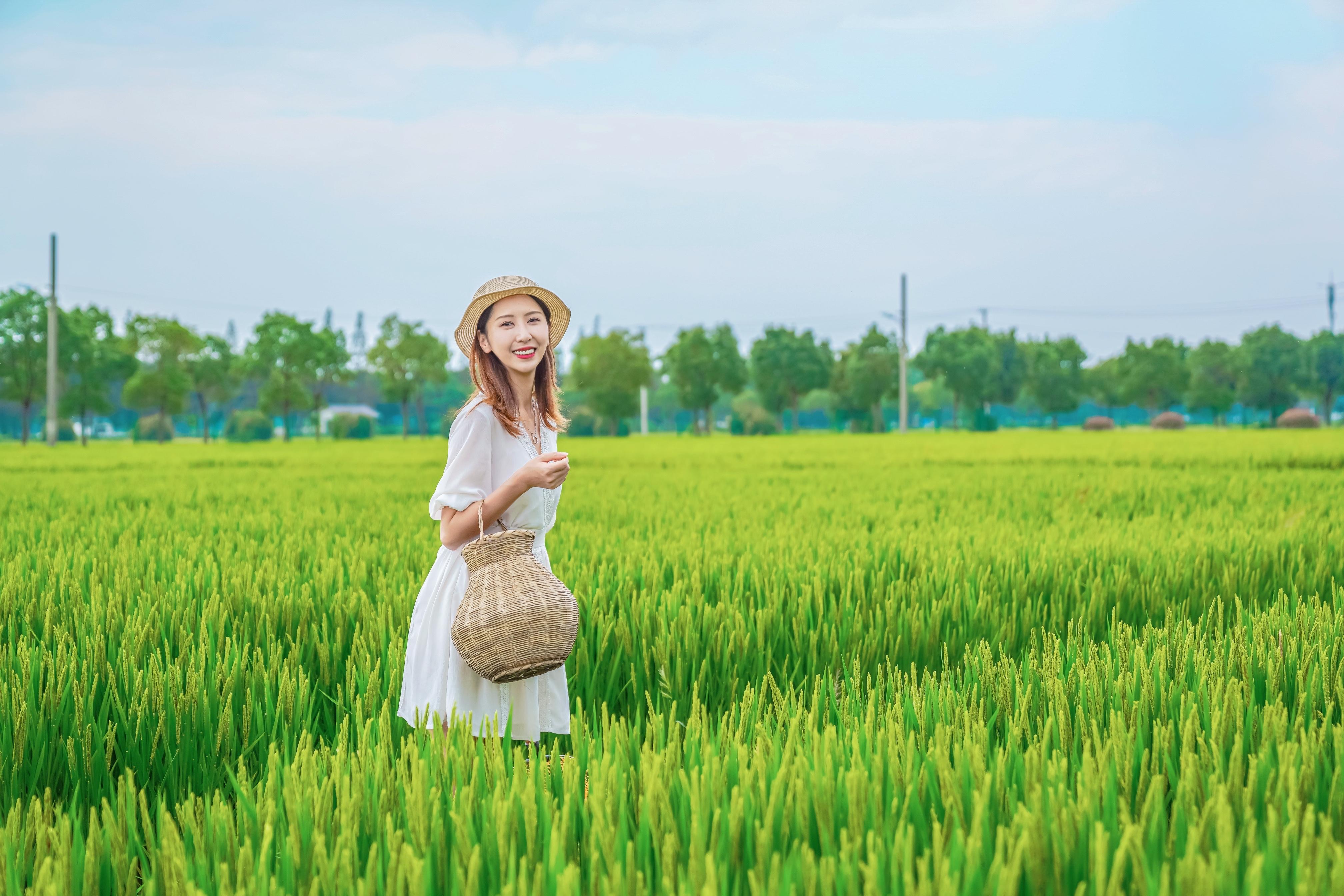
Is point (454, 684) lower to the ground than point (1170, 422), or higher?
lower

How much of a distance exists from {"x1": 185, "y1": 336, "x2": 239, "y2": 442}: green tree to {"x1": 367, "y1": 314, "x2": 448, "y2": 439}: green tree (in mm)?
6809

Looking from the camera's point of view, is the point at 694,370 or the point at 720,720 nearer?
the point at 720,720

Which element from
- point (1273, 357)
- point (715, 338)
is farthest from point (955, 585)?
point (1273, 357)

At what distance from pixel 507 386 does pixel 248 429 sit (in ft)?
154

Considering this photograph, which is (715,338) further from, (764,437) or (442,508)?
(442,508)

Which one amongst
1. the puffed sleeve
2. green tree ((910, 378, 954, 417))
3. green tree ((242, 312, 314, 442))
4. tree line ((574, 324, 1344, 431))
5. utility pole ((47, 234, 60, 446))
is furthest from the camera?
green tree ((910, 378, 954, 417))

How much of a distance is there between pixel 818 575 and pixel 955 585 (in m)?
0.49

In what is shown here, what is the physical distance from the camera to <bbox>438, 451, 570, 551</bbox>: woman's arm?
1997 mm

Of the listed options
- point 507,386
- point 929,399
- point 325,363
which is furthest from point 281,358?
point 929,399

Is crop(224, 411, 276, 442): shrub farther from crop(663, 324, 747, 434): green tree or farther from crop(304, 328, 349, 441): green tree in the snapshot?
crop(663, 324, 747, 434): green tree

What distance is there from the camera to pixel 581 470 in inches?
542

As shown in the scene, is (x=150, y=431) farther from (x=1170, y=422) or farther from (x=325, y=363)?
(x=1170, y=422)

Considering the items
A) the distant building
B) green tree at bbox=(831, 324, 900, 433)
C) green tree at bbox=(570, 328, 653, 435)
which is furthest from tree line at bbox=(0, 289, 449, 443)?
green tree at bbox=(831, 324, 900, 433)

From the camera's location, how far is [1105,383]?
7012 centimetres
